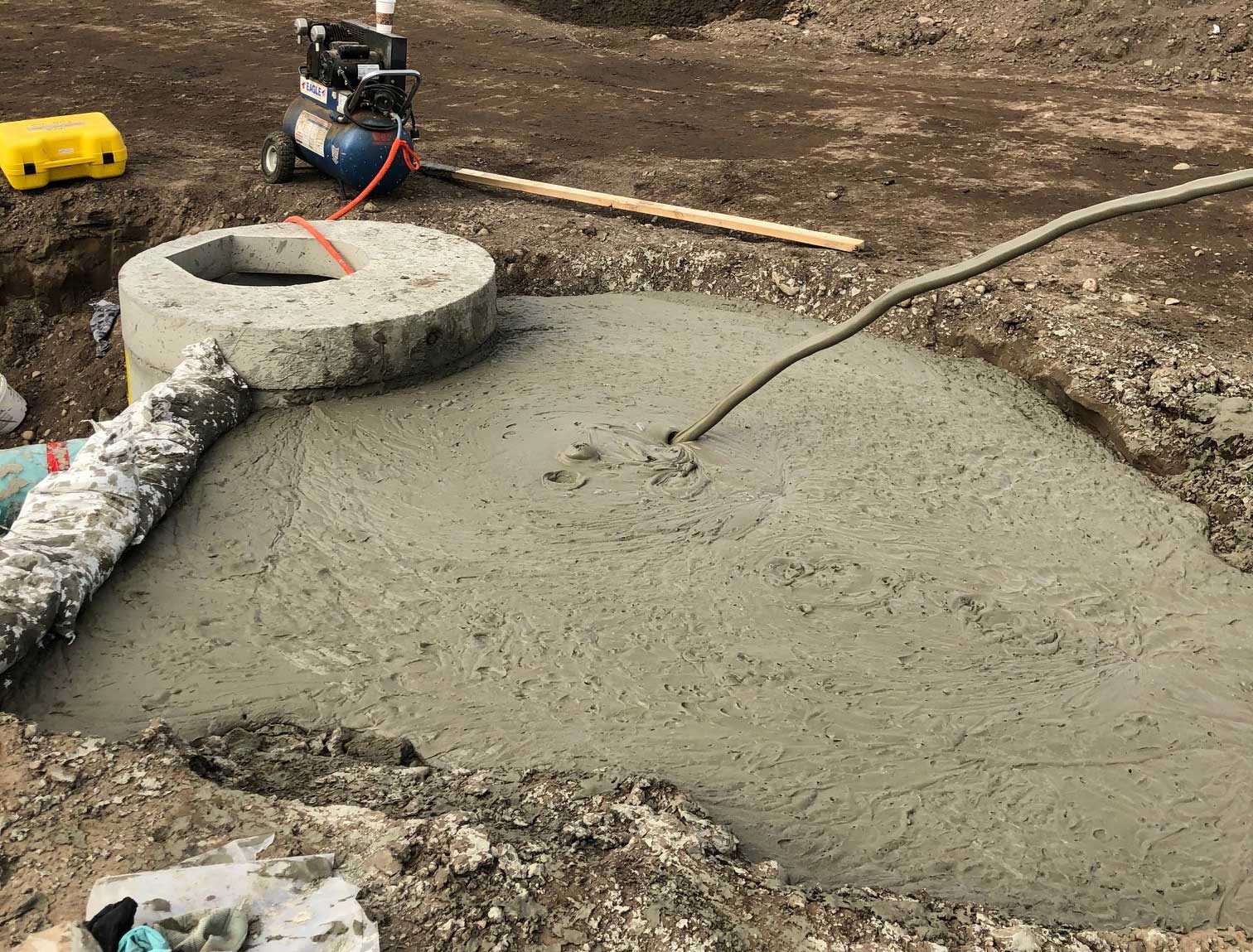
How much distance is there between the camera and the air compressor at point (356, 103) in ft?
19.9

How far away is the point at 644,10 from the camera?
522 inches

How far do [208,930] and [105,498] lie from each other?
188 centimetres

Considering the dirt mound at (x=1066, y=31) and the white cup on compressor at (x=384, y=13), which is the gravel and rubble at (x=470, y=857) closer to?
the white cup on compressor at (x=384, y=13)

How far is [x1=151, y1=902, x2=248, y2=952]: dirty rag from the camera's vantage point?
75.8 inches

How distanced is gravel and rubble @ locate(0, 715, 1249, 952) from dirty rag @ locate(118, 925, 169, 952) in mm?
228

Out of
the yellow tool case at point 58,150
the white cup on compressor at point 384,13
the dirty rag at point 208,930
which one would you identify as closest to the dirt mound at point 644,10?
the white cup on compressor at point 384,13

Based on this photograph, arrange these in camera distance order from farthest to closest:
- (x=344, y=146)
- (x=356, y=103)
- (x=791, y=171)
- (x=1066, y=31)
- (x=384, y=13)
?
(x=1066, y=31) → (x=791, y=171) → (x=344, y=146) → (x=356, y=103) → (x=384, y=13)

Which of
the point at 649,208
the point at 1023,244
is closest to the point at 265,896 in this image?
the point at 1023,244

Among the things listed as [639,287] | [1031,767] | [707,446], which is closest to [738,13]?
[639,287]

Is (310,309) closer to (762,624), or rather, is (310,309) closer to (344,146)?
(344,146)

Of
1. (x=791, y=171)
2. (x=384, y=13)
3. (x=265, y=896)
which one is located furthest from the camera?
(x=791, y=171)

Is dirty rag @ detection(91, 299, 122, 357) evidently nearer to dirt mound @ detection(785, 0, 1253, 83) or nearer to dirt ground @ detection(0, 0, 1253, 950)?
dirt ground @ detection(0, 0, 1253, 950)

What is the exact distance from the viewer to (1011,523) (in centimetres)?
386

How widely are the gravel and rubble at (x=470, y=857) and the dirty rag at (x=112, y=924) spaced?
139 millimetres
